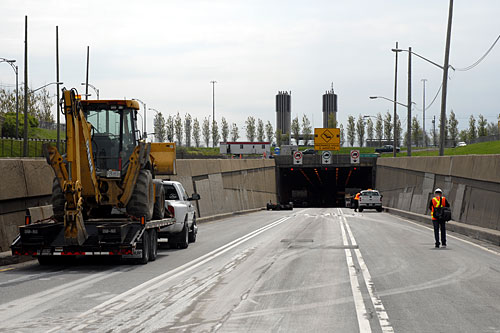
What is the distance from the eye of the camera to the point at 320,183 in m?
116

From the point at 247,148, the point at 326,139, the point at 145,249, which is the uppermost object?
the point at 326,139

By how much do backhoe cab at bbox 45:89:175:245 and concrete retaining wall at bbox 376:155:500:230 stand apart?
42.3 feet

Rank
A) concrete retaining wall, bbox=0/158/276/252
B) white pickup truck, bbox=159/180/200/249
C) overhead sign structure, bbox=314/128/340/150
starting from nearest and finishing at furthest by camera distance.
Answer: concrete retaining wall, bbox=0/158/276/252
white pickup truck, bbox=159/180/200/249
overhead sign structure, bbox=314/128/340/150

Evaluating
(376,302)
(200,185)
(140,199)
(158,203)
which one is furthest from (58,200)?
(200,185)

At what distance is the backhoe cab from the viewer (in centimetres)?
1481

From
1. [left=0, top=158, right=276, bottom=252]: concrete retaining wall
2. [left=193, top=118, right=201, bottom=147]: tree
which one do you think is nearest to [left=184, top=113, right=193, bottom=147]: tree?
[left=193, top=118, right=201, bottom=147]: tree

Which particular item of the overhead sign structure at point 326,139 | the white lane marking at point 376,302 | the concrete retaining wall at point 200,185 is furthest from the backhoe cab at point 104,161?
the overhead sign structure at point 326,139

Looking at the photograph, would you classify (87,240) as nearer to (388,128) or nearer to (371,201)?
(371,201)

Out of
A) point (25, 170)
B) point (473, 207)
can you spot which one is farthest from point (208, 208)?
point (25, 170)

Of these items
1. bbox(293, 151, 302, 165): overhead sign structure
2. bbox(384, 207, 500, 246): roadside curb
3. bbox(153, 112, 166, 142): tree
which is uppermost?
bbox(153, 112, 166, 142): tree

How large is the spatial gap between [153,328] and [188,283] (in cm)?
415

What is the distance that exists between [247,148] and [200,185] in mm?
77107

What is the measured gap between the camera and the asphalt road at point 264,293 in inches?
339

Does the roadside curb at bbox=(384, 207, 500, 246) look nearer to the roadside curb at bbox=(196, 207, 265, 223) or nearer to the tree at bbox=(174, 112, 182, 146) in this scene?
the roadside curb at bbox=(196, 207, 265, 223)
